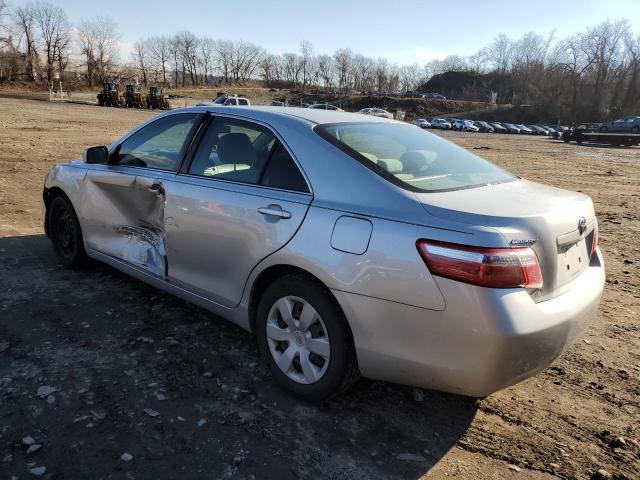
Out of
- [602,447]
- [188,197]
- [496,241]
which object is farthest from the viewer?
[188,197]

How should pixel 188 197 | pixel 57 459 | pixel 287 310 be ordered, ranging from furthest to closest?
1. pixel 188 197
2. pixel 287 310
3. pixel 57 459

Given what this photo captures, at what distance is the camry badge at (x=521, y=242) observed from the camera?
2268 mm

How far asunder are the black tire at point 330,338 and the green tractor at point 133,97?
5400cm

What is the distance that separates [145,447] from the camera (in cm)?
251

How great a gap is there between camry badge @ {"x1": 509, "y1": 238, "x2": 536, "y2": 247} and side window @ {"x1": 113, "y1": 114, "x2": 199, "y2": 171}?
247cm

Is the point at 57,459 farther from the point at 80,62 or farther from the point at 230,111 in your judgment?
the point at 80,62

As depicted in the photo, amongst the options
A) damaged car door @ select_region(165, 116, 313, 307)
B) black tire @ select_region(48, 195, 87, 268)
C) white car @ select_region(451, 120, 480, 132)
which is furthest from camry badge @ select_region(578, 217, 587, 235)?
white car @ select_region(451, 120, 480, 132)

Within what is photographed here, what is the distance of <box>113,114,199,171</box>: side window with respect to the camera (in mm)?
3809

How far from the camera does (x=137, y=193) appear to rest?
4.01 meters

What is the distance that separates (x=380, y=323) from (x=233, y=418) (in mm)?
1015

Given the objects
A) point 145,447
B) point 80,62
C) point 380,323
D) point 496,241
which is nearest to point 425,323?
point 380,323

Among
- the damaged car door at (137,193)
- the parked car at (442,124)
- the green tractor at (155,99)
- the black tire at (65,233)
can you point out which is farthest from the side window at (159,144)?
the parked car at (442,124)

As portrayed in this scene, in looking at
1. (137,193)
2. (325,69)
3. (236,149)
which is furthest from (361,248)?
(325,69)

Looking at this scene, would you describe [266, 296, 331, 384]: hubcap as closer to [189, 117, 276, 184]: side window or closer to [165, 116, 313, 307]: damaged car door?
[165, 116, 313, 307]: damaged car door
